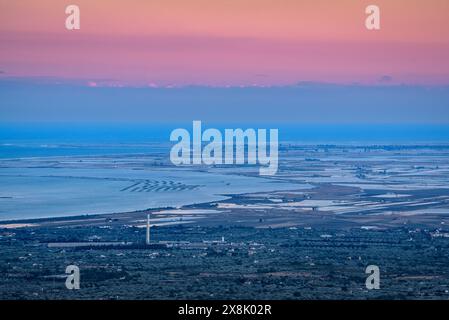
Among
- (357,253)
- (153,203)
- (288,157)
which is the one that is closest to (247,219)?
(153,203)

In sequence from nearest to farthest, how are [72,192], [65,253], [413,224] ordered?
[65,253], [413,224], [72,192]
